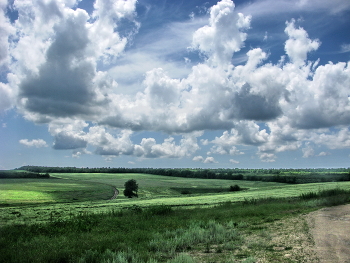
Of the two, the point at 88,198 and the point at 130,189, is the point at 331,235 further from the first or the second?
the point at 130,189

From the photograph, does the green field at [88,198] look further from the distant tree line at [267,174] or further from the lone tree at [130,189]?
the distant tree line at [267,174]

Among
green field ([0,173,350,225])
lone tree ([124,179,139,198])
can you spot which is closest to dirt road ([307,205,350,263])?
green field ([0,173,350,225])

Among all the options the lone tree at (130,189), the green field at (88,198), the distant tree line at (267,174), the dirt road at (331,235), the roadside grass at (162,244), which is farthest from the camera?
the distant tree line at (267,174)

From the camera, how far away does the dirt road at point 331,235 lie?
8.28 metres

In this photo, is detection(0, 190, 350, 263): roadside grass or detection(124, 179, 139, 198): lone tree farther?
detection(124, 179, 139, 198): lone tree

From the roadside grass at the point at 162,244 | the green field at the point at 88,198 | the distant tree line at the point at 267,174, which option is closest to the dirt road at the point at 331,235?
the roadside grass at the point at 162,244

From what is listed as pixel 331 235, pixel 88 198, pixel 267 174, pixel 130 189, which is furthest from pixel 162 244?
pixel 267 174

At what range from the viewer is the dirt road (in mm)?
8281

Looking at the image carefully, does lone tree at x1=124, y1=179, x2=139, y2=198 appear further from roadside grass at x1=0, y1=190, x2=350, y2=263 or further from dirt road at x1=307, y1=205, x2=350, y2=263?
dirt road at x1=307, y1=205, x2=350, y2=263

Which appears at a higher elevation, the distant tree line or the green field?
the green field

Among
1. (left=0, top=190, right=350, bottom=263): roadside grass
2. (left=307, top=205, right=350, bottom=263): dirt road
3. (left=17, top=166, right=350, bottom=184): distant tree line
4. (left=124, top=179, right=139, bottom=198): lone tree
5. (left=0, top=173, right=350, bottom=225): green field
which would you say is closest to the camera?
(left=307, top=205, right=350, bottom=263): dirt road

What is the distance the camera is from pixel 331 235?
10.9m

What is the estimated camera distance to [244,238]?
471 inches

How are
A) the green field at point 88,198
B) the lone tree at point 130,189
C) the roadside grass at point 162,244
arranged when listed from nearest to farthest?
the roadside grass at point 162,244, the green field at point 88,198, the lone tree at point 130,189
